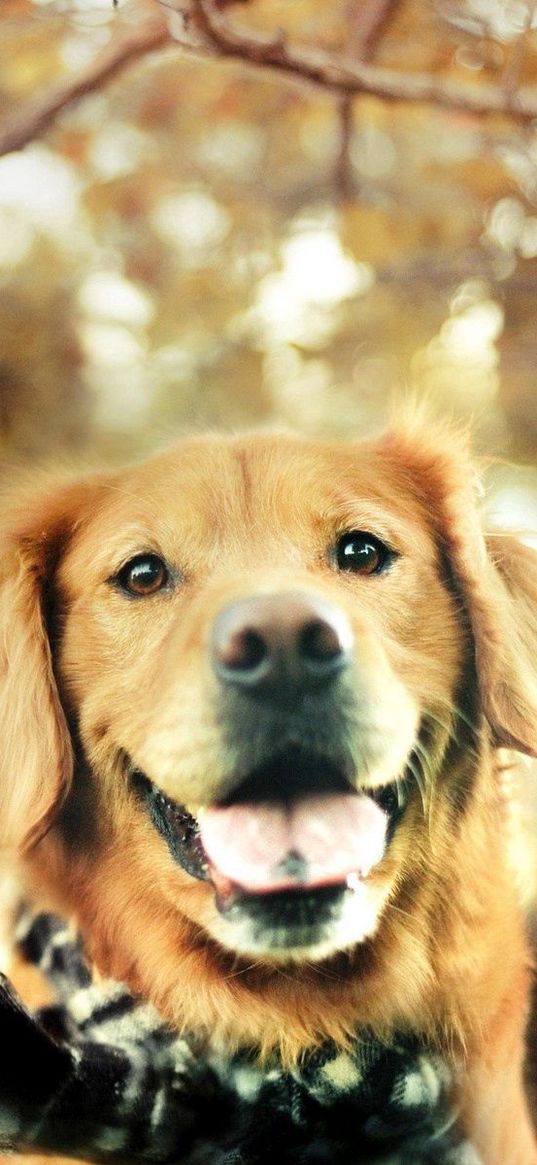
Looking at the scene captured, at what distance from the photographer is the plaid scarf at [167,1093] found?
833 millimetres

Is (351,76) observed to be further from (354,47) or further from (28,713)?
(28,713)

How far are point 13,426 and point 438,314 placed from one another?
438 mm

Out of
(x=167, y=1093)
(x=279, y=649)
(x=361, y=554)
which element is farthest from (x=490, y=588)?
(x=167, y=1093)

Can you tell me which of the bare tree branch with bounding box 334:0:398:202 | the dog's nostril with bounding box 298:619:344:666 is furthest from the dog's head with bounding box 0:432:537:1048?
the bare tree branch with bounding box 334:0:398:202

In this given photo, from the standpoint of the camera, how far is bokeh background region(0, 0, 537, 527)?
0.96 m

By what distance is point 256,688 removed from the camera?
72 cm

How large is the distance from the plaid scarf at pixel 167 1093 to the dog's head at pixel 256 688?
40mm

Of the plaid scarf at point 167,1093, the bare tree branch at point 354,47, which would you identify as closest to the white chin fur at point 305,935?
the plaid scarf at point 167,1093

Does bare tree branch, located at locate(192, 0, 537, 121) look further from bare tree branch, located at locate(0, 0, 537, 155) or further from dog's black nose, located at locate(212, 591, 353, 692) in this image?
dog's black nose, located at locate(212, 591, 353, 692)

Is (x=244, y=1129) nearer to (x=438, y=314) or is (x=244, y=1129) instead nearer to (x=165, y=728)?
(x=165, y=728)

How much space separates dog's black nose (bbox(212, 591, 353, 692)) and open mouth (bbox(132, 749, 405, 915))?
62 millimetres

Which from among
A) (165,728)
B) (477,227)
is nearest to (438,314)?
(477,227)

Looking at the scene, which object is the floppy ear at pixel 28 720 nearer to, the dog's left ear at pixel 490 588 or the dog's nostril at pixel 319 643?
the dog's nostril at pixel 319 643

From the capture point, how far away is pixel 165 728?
29.5 inches
